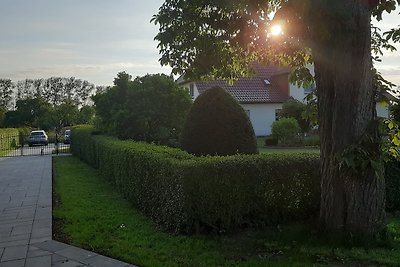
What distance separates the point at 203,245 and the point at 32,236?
2653mm

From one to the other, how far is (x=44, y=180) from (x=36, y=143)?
27627 mm

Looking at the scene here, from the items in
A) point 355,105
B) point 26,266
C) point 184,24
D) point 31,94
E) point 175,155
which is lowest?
point 26,266

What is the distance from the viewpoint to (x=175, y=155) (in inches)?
294

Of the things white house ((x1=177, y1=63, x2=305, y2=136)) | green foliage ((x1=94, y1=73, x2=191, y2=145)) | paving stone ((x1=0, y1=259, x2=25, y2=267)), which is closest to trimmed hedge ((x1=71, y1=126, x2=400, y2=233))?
paving stone ((x1=0, y1=259, x2=25, y2=267))

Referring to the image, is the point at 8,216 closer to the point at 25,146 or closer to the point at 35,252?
the point at 35,252

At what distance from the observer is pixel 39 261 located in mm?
5277

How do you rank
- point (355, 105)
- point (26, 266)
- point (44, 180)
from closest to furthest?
point (26, 266) → point (355, 105) → point (44, 180)

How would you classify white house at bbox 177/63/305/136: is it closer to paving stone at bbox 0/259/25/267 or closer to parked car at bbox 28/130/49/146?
parked car at bbox 28/130/49/146

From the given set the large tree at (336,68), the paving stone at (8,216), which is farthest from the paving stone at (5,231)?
the large tree at (336,68)

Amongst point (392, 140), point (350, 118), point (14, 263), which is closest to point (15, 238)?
point (14, 263)

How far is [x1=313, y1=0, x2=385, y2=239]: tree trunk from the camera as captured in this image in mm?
5812

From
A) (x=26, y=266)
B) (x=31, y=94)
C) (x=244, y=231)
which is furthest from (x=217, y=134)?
(x=31, y=94)

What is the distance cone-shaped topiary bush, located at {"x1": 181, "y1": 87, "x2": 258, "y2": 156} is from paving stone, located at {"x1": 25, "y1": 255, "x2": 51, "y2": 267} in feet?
16.4

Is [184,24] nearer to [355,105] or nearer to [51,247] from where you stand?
[355,105]
